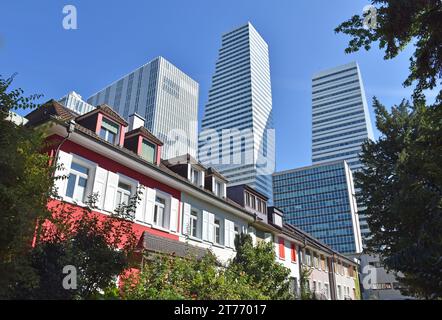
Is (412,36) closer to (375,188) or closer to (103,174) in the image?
(103,174)

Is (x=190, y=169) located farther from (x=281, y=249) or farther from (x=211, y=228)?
(x=281, y=249)

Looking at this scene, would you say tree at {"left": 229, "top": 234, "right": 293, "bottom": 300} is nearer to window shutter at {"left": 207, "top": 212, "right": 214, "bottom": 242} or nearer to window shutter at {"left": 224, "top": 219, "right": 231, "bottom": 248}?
window shutter at {"left": 224, "top": 219, "right": 231, "bottom": 248}

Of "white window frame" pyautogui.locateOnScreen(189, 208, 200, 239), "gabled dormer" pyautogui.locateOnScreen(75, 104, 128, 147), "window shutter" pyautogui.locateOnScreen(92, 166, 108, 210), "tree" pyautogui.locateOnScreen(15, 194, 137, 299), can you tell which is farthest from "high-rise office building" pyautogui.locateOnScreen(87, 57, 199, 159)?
"tree" pyautogui.locateOnScreen(15, 194, 137, 299)

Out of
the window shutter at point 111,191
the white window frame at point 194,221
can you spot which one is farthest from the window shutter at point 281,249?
the window shutter at point 111,191

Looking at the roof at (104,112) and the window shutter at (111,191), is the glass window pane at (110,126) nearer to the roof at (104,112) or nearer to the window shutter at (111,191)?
the roof at (104,112)

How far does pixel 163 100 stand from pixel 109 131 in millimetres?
116264

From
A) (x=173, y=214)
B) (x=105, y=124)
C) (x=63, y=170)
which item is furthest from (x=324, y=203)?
(x=63, y=170)

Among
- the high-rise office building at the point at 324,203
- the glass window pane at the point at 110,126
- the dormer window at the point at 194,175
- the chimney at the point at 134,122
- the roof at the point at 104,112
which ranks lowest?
the dormer window at the point at 194,175

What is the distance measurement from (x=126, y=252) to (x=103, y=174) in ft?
23.4

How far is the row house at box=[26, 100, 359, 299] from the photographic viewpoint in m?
12.9

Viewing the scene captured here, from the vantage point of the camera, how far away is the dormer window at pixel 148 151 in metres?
16.9

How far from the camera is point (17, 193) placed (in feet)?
18.6
